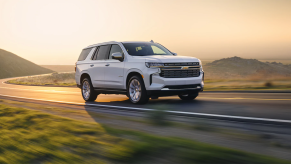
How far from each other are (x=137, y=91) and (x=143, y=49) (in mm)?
1626

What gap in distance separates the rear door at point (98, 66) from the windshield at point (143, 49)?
41.1 inches

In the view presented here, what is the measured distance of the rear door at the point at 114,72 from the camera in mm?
10742

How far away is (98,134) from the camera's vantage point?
5496 mm

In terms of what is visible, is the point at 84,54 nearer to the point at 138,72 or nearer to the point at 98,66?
the point at 98,66

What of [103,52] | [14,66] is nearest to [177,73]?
[103,52]

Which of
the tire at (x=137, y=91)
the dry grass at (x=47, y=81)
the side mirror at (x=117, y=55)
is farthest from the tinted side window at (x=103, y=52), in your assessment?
the dry grass at (x=47, y=81)

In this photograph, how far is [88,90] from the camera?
1255cm

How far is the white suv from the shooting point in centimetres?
946

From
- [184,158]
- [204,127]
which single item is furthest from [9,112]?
[184,158]

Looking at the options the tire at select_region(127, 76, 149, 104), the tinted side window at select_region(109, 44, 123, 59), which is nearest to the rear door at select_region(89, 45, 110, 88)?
the tinted side window at select_region(109, 44, 123, 59)

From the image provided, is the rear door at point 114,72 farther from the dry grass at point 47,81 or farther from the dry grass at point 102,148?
the dry grass at point 47,81

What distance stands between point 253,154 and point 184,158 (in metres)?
0.86

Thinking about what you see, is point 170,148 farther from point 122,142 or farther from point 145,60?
point 145,60

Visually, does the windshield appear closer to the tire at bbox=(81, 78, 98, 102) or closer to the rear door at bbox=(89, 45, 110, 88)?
the rear door at bbox=(89, 45, 110, 88)
